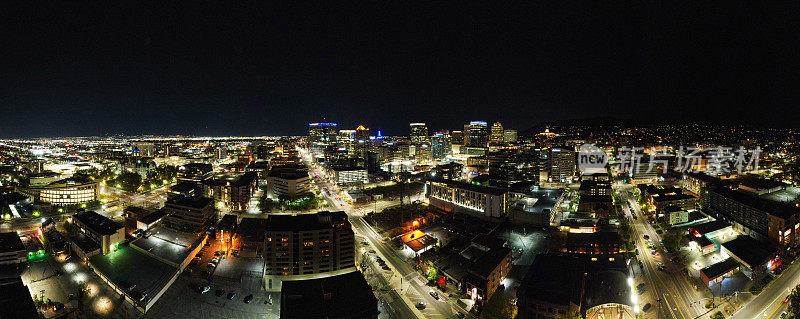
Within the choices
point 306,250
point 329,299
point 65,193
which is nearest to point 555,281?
point 329,299

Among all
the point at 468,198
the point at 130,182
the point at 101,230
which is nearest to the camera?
the point at 101,230

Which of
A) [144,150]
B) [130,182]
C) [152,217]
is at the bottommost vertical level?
[152,217]

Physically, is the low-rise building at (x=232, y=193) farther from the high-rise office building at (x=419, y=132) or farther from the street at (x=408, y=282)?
the high-rise office building at (x=419, y=132)

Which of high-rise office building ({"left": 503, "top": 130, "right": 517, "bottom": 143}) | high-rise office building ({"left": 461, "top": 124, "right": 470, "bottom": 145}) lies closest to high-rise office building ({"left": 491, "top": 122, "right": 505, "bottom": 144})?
high-rise office building ({"left": 503, "top": 130, "right": 517, "bottom": 143})

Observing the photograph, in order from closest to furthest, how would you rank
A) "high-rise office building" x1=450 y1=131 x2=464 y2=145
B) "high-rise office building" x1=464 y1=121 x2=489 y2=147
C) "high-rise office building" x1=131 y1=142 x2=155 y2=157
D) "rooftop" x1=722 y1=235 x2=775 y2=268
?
"rooftop" x1=722 y1=235 x2=775 y2=268
"high-rise office building" x1=131 y1=142 x2=155 y2=157
"high-rise office building" x1=464 y1=121 x2=489 y2=147
"high-rise office building" x1=450 y1=131 x2=464 y2=145

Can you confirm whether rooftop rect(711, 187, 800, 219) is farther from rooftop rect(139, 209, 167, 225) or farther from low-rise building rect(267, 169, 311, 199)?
rooftop rect(139, 209, 167, 225)

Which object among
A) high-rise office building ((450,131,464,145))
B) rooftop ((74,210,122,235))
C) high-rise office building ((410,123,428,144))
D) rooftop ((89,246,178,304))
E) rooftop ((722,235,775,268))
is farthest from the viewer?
high-rise office building ((450,131,464,145))

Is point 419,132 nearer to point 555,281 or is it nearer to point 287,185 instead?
point 287,185

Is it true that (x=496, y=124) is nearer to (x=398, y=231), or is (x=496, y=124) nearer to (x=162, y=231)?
(x=398, y=231)
